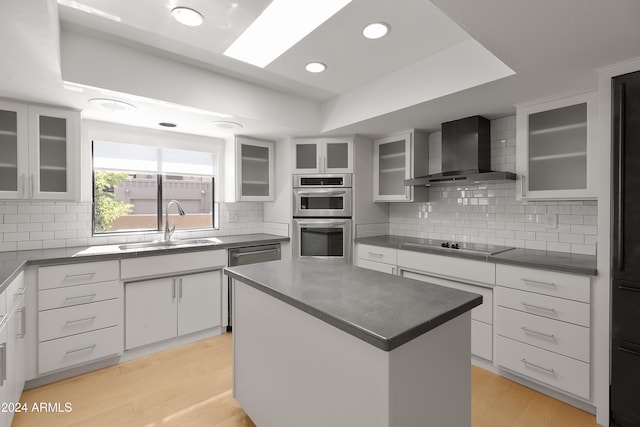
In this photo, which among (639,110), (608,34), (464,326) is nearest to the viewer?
(464,326)

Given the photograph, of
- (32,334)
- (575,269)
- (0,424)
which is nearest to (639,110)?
(575,269)

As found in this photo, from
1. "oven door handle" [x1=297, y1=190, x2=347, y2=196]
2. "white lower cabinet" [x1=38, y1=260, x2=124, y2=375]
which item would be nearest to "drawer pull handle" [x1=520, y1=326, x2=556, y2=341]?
"oven door handle" [x1=297, y1=190, x2=347, y2=196]

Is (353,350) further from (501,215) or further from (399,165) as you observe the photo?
(399,165)

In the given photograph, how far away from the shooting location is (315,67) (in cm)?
257

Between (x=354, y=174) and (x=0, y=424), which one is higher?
(x=354, y=174)

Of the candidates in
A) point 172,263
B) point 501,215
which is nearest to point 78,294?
point 172,263

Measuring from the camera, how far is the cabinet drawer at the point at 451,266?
2482 mm

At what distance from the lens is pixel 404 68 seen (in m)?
2.60

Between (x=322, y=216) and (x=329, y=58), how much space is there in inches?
71.9

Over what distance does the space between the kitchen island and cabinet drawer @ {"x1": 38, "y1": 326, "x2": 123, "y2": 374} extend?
1473 mm

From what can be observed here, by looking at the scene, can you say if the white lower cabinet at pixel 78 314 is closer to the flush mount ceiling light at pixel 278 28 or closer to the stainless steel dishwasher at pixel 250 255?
the stainless steel dishwasher at pixel 250 255

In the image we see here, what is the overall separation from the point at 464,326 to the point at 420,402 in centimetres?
41

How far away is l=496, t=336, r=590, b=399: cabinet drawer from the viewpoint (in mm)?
2027

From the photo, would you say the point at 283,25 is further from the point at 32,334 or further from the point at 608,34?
the point at 32,334
